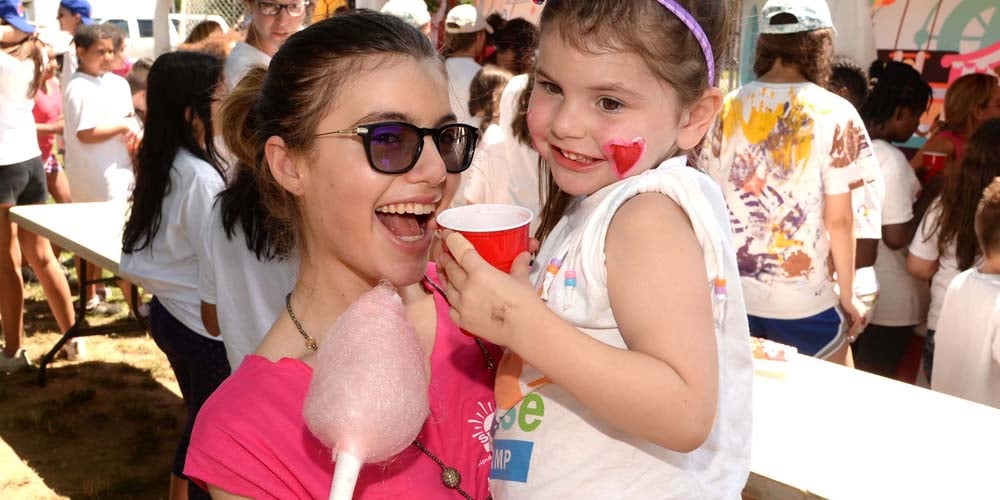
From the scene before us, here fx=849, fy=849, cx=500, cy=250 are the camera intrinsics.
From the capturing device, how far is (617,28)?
156 cm

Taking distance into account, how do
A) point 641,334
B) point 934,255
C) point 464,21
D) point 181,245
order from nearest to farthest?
point 641,334 → point 181,245 → point 934,255 → point 464,21

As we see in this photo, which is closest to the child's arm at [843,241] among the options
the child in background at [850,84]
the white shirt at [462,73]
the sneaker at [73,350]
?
the child in background at [850,84]

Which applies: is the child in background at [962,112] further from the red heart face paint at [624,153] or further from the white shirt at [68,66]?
the white shirt at [68,66]

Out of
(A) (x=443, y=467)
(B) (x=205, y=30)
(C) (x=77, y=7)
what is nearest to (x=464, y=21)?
(B) (x=205, y=30)

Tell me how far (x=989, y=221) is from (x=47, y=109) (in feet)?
26.4

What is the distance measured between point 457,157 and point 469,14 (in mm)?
5569

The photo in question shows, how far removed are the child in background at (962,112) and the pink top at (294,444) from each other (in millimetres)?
4294

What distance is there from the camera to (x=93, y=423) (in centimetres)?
597

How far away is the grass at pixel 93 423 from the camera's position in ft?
16.9

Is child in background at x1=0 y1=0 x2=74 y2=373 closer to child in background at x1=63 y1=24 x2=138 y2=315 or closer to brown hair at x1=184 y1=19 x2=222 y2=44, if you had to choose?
child in background at x1=63 y1=24 x2=138 y2=315

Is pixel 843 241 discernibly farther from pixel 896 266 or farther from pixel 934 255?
pixel 896 266

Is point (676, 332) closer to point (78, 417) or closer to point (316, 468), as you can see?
point (316, 468)

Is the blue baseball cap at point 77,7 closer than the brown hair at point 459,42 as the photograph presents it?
No

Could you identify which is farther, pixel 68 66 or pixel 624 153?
pixel 68 66
